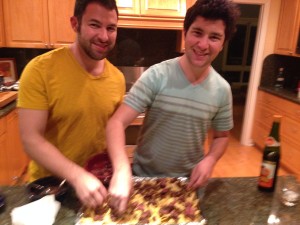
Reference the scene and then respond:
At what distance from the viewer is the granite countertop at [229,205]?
87 cm

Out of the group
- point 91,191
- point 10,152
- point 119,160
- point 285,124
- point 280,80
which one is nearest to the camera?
point 91,191

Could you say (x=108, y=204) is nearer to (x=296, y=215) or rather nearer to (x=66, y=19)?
(x=296, y=215)

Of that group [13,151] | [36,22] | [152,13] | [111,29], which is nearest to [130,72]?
[152,13]

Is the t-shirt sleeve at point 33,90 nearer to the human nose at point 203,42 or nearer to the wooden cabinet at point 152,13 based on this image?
the human nose at point 203,42

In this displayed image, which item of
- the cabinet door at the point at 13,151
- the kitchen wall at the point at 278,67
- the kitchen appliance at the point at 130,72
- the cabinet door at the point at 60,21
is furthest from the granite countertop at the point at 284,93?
the cabinet door at the point at 13,151

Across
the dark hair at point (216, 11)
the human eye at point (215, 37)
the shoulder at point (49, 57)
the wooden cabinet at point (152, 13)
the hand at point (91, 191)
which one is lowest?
the hand at point (91, 191)

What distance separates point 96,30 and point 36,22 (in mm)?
2156

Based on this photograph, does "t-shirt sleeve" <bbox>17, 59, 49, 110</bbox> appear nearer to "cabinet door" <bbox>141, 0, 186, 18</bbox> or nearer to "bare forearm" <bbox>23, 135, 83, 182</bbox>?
"bare forearm" <bbox>23, 135, 83, 182</bbox>

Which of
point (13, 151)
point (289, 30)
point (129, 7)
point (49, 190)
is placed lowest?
point (13, 151)

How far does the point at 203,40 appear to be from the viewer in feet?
3.35

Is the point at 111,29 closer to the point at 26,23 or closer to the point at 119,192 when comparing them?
the point at 119,192

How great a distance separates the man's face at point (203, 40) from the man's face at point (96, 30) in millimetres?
319

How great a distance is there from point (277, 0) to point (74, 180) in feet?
12.3

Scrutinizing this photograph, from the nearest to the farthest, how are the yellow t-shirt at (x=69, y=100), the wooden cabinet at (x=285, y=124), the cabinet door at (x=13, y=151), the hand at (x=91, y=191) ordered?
1. the hand at (x=91, y=191)
2. the yellow t-shirt at (x=69, y=100)
3. the cabinet door at (x=13, y=151)
4. the wooden cabinet at (x=285, y=124)
